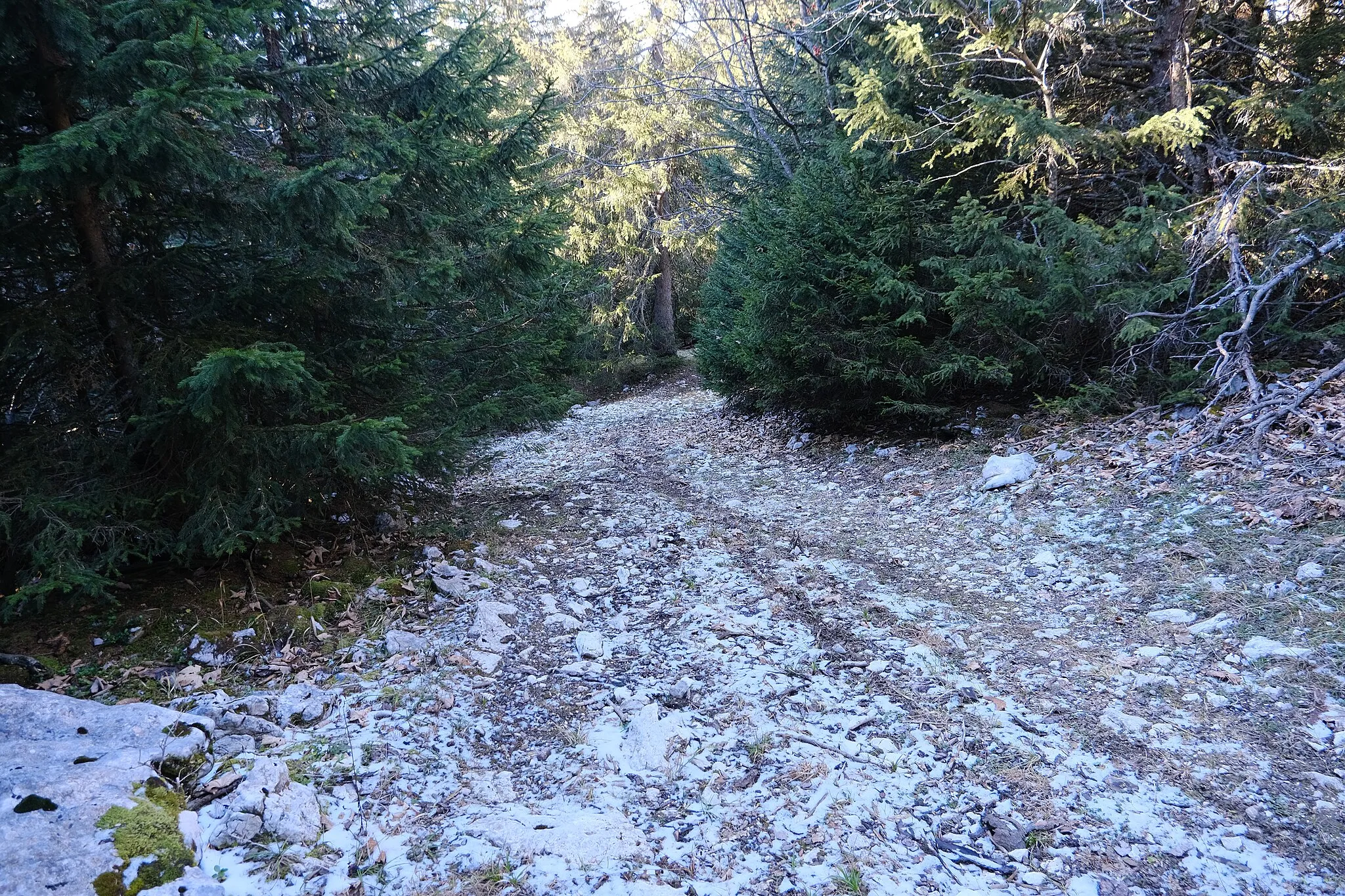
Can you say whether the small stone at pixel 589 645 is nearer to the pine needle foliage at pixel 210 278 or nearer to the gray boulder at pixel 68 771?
the pine needle foliage at pixel 210 278

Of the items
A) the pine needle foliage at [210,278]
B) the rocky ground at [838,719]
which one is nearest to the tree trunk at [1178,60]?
the rocky ground at [838,719]

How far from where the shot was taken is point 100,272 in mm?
4469

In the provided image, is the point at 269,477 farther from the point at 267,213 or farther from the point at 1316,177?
the point at 1316,177

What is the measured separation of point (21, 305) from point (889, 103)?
9.67m

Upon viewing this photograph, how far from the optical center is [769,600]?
5492 millimetres

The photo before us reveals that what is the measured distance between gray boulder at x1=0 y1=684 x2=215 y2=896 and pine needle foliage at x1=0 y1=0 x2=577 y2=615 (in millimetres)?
936

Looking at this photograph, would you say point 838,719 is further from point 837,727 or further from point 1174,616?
point 1174,616

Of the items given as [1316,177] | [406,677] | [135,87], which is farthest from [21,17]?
[1316,177]

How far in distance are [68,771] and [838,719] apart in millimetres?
3578

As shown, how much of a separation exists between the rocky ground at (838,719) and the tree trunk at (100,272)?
6.36 feet

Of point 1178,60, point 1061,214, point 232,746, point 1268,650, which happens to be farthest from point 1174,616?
point 1178,60

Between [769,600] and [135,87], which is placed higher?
[135,87]

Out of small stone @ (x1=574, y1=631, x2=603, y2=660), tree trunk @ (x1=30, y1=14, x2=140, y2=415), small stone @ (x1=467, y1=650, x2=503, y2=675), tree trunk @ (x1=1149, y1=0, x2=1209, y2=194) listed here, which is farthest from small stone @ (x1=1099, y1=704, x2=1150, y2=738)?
tree trunk @ (x1=1149, y1=0, x2=1209, y2=194)

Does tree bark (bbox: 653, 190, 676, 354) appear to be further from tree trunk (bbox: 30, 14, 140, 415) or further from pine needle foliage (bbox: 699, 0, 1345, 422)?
tree trunk (bbox: 30, 14, 140, 415)
